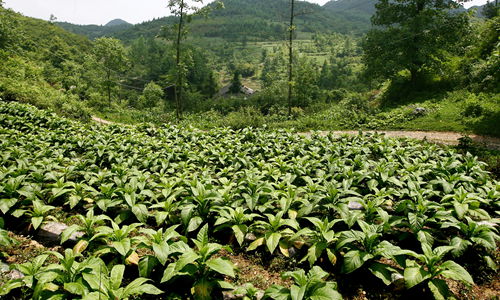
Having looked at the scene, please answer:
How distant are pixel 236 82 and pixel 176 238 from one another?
214ft

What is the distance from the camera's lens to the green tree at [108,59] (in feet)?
141

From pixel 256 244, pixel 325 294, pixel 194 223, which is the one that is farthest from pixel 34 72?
pixel 325 294

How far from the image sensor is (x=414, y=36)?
20453 millimetres

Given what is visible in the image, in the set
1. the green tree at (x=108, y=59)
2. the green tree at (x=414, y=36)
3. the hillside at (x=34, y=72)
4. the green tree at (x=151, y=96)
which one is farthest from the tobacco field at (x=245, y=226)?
the green tree at (x=151, y=96)

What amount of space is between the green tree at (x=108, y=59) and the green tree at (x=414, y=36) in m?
36.5

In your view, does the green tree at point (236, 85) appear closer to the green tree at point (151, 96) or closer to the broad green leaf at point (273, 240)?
the green tree at point (151, 96)

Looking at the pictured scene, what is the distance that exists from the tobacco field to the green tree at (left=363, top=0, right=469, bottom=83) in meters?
15.4

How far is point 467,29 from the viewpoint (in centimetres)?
2011

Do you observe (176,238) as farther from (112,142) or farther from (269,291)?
(112,142)

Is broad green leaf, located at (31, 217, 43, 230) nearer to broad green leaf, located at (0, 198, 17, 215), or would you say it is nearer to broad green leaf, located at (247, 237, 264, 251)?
broad green leaf, located at (0, 198, 17, 215)

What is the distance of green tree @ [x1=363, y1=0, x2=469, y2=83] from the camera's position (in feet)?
66.2

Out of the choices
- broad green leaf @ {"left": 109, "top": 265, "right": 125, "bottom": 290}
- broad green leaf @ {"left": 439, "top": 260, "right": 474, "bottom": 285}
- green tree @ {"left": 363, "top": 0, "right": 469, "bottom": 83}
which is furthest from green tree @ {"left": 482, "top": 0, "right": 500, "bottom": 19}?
broad green leaf @ {"left": 109, "top": 265, "right": 125, "bottom": 290}

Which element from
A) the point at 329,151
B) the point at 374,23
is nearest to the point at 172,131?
the point at 329,151

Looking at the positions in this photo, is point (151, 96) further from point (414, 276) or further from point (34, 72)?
point (414, 276)
